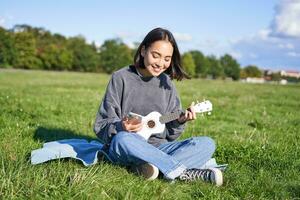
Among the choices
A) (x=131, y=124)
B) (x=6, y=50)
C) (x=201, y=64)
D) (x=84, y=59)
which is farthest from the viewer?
(x=201, y=64)

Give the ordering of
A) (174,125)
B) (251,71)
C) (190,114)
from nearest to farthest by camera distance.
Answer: (190,114)
(174,125)
(251,71)

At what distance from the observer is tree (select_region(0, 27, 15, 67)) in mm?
93625

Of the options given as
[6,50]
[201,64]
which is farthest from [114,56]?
[201,64]

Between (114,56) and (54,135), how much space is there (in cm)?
11281

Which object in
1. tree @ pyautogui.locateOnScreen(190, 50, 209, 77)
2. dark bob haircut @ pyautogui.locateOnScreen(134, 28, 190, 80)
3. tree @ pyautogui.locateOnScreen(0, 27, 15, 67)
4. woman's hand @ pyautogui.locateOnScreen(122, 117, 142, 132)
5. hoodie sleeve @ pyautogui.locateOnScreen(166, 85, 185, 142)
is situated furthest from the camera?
tree @ pyautogui.locateOnScreen(190, 50, 209, 77)

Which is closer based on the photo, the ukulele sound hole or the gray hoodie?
the gray hoodie

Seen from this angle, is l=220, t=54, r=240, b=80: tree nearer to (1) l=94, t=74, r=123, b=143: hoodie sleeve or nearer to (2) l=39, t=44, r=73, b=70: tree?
(2) l=39, t=44, r=73, b=70: tree

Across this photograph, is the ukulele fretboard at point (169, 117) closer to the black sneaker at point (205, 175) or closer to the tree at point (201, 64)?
the black sneaker at point (205, 175)

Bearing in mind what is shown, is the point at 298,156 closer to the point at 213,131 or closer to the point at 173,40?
the point at 173,40

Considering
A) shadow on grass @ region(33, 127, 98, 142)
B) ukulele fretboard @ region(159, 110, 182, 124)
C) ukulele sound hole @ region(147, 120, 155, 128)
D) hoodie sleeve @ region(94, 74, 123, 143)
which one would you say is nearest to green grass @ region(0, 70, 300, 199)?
shadow on grass @ region(33, 127, 98, 142)

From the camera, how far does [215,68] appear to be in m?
152

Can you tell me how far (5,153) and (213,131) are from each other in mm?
4957

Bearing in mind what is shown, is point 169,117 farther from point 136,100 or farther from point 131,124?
point 131,124

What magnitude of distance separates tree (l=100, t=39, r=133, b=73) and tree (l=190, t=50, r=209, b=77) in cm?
2797
